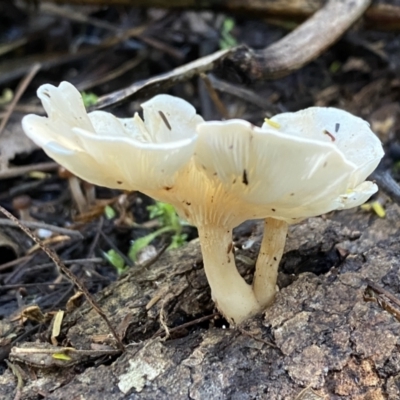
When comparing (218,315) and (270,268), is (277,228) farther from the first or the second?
(218,315)

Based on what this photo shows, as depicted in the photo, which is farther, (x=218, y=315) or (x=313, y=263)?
(x=313, y=263)

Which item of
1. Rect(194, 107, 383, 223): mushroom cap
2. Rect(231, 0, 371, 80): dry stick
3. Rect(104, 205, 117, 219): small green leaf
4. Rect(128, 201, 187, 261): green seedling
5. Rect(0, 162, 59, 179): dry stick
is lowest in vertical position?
Rect(128, 201, 187, 261): green seedling

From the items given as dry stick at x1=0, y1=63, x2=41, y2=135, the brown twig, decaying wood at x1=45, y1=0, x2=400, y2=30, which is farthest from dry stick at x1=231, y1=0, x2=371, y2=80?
dry stick at x1=0, y1=63, x2=41, y2=135

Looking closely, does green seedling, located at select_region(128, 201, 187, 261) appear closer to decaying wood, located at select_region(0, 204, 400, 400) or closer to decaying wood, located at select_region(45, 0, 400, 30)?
decaying wood, located at select_region(0, 204, 400, 400)

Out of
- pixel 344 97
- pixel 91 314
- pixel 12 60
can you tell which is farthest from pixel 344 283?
pixel 12 60

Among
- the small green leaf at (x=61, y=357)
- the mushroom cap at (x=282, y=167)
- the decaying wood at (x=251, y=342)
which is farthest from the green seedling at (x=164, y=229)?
the mushroom cap at (x=282, y=167)
